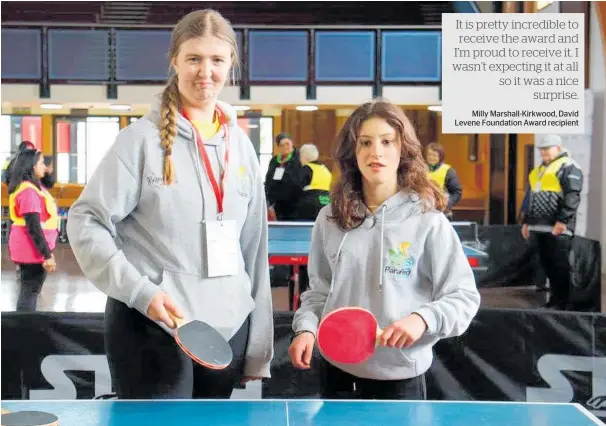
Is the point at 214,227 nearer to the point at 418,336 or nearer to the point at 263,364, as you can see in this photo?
the point at 263,364

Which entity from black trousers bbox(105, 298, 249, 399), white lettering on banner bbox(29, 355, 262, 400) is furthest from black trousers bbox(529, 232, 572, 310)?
black trousers bbox(105, 298, 249, 399)

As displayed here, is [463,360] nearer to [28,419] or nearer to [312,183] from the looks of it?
[28,419]

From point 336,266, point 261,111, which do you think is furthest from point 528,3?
point 261,111

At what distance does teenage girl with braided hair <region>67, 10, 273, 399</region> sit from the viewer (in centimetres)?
217

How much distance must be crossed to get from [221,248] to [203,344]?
0.86 feet

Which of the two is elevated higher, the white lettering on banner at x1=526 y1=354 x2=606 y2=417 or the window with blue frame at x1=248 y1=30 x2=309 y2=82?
the window with blue frame at x1=248 y1=30 x2=309 y2=82

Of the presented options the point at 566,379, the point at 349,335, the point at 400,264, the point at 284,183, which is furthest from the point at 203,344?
the point at 284,183

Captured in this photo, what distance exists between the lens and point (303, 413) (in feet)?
6.72

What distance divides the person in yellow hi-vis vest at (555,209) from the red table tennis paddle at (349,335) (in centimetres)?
456

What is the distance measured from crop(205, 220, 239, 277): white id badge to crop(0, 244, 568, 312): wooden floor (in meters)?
4.33

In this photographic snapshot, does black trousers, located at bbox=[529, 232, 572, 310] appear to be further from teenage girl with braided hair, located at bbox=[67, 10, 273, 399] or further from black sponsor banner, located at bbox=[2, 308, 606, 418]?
teenage girl with braided hair, located at bbox=[67, 10, 273, 399]

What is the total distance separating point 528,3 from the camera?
6.15 metres

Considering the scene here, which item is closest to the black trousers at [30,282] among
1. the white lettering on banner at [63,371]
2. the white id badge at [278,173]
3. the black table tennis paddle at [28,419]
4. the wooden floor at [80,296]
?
the wooden floor at [80,296]

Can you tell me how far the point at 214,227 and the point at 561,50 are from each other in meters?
1.22
